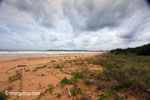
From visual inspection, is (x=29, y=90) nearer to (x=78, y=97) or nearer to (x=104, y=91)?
(x=78, y=97)

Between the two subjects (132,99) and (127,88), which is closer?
(132,99)

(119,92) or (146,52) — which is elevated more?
(146,52)

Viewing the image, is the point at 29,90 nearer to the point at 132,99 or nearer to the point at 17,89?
the point at 17,89

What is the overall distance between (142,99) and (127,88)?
0.79 metres

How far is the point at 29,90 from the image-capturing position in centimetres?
375

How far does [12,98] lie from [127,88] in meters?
6.06

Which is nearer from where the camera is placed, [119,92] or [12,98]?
[12,98]

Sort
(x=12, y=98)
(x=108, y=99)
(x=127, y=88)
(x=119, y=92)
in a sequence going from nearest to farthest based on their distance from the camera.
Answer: (x=108, y=99)
(x=12, y=98)
(x=119, y=92)
(x=127, y=88)

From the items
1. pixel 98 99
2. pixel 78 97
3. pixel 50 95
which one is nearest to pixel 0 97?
pixel 50 95

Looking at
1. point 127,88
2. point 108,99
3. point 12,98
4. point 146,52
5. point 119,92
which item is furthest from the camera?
point 146,52

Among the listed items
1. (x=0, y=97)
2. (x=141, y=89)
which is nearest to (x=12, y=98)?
(x=0, y=97)

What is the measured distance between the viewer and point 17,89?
3.81 meters

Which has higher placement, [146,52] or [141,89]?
[146,52]

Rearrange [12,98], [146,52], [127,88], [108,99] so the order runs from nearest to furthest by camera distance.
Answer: [108,99], [12,98], [127,88], [146,52]
